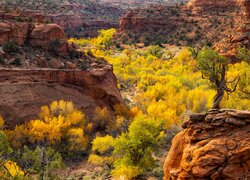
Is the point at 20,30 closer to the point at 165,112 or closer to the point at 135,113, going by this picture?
the point at 135,113

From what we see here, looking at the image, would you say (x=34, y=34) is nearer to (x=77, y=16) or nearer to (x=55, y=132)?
(x=55, y=132)

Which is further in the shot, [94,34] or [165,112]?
[94,34]

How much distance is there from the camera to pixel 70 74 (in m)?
39.2

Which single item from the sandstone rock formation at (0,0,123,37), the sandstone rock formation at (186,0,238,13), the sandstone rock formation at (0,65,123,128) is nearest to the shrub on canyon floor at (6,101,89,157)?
the sandstone rock formation at (0,65,123,128)

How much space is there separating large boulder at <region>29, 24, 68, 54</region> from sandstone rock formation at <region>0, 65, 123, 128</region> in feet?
14.2

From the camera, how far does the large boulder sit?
1601 inches

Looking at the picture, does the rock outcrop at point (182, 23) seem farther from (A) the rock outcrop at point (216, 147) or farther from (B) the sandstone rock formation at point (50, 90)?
(A) the rock outcrop at point (216, 147)

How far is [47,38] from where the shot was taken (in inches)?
1609

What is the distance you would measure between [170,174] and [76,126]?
20.7 metres

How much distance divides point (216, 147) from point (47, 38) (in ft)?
104

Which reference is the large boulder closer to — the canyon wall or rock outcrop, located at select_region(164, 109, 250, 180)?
the canyon wall

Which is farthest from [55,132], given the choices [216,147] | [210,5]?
[210,5]

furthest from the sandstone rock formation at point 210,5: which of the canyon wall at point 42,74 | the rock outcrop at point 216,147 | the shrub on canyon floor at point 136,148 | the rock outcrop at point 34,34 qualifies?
the rock outcrop at point 216,147

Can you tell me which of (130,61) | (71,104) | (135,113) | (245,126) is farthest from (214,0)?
(245,126)
